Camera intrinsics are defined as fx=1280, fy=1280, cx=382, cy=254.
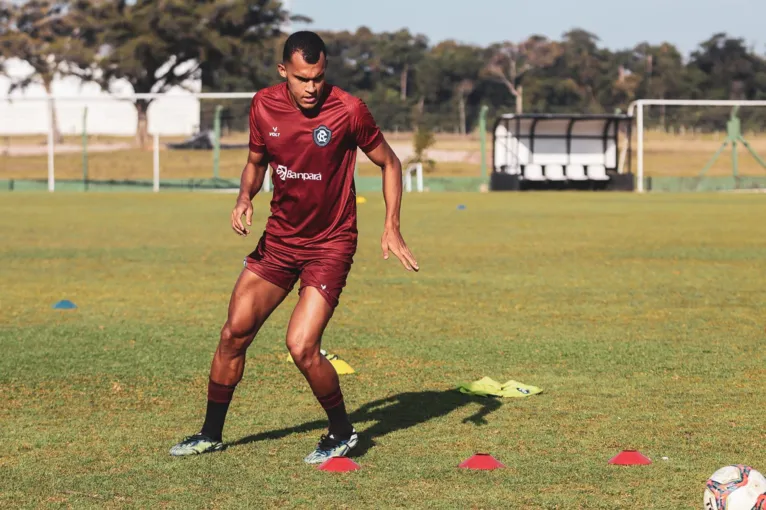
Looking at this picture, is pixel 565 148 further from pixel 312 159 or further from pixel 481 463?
pixel 481 463

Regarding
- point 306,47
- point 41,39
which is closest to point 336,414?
point 306,47

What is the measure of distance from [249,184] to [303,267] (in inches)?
20.7

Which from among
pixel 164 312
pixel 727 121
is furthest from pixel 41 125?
pixel 164 312

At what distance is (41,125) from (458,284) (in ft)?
118

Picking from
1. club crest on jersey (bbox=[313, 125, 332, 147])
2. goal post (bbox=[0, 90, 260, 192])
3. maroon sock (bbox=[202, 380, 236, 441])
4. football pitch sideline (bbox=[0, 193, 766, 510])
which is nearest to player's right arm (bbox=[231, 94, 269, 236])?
club crest on jersey (bbox=[313, 125, 332, 147])

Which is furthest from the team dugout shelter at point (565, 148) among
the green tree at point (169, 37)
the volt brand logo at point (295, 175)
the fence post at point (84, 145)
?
the volt brand logo at point (295, 175)

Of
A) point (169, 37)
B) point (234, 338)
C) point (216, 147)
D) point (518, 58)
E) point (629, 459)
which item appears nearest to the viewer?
point (629, 459)

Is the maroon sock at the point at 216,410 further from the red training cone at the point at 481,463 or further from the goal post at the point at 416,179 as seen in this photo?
the goal post at the point at 416,179

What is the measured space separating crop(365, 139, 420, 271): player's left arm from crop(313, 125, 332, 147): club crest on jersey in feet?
0.92

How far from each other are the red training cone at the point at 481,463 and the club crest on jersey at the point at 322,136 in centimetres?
167

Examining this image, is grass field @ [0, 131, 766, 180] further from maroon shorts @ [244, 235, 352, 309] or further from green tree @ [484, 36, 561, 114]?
maroon shorts @ [244, 235, 352, 309]

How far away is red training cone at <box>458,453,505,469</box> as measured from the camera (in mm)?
6074

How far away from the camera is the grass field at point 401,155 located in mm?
47562

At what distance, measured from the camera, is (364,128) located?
632 cm
